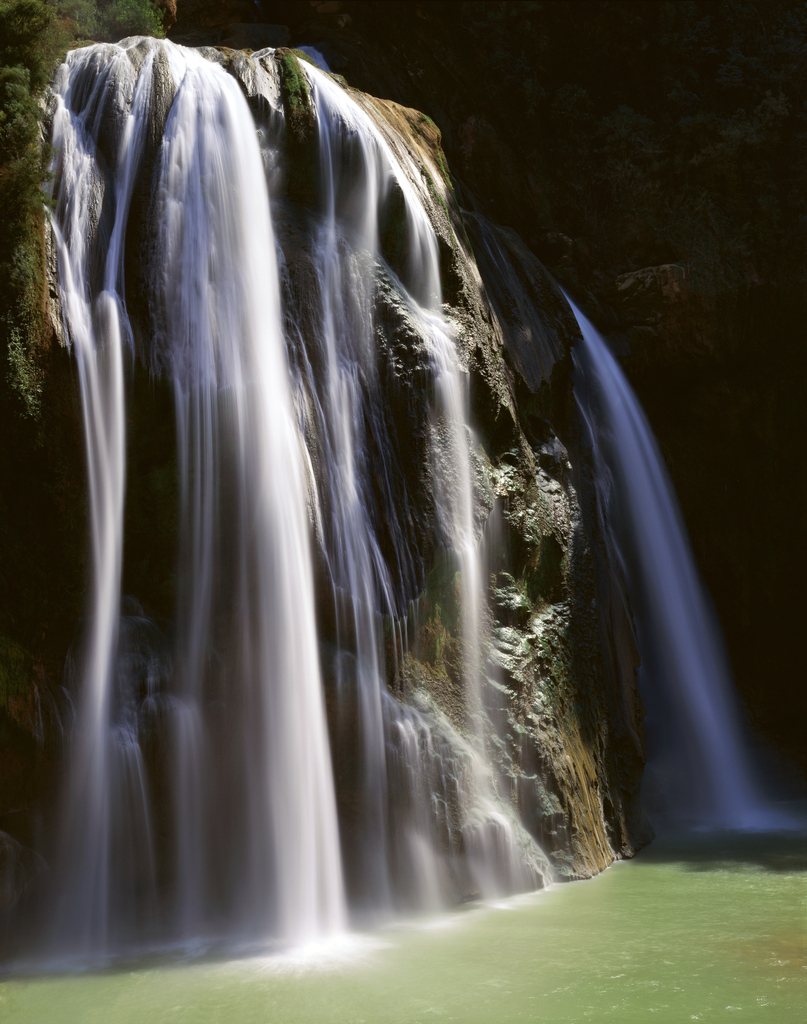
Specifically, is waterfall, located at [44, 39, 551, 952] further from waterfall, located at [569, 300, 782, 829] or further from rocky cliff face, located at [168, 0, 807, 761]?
rocky cliff face, located at [168, 0, 807, 761]

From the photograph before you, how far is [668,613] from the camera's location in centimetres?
1321

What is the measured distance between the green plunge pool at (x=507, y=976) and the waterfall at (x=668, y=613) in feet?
16.5

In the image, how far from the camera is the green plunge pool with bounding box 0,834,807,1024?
5242 mm


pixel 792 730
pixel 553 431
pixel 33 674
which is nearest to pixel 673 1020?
pixel 33 674

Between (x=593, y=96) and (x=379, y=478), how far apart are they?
12.8 metres

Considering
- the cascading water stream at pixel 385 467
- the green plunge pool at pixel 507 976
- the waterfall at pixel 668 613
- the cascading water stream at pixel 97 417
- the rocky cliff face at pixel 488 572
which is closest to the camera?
the green plunge pool at pixel 507 976

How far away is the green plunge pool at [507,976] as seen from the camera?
524 centimetres

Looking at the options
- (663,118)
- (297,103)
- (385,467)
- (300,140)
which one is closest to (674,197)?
(663,118)

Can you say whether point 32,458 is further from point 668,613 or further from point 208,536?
point 668,613

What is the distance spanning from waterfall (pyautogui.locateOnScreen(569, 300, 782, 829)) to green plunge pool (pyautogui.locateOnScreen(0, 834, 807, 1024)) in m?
5.02

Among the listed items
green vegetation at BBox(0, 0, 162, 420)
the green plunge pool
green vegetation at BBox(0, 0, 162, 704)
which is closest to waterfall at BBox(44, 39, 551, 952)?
green vegetation at BBox(0, 0, 162, 704)

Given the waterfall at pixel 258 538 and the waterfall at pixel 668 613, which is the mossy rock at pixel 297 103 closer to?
the waterfall at pixel 258 538

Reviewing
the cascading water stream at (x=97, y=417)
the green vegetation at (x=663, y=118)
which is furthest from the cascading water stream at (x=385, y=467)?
the green vegetation at (x=663, y=118)

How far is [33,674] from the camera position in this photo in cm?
705
